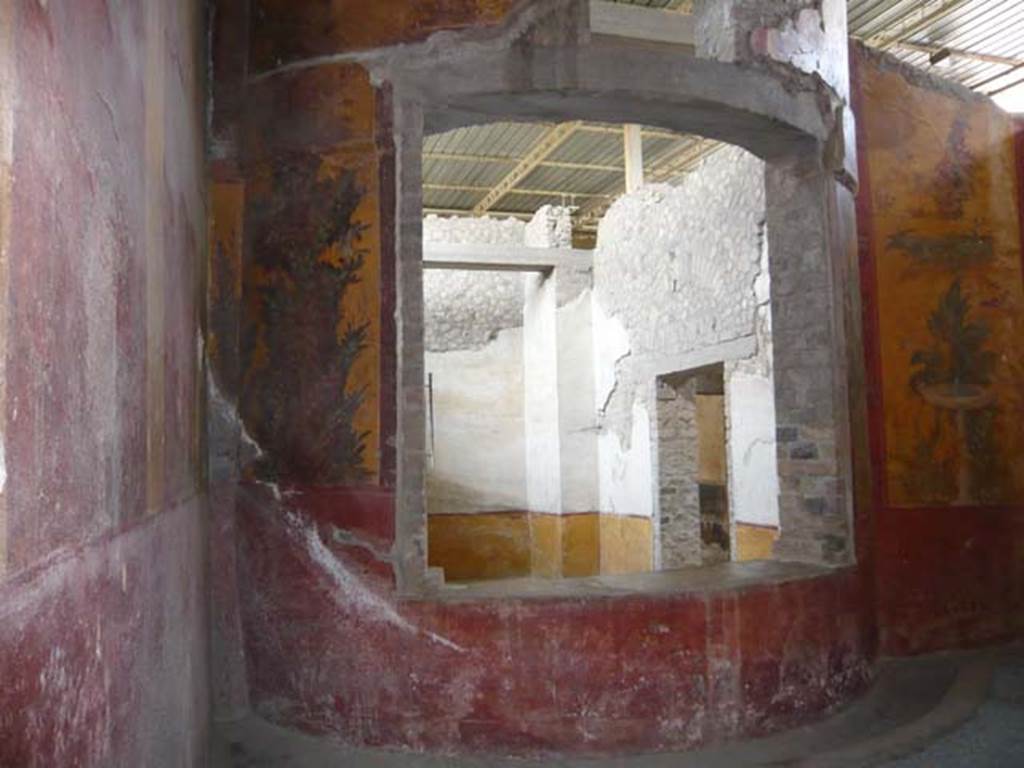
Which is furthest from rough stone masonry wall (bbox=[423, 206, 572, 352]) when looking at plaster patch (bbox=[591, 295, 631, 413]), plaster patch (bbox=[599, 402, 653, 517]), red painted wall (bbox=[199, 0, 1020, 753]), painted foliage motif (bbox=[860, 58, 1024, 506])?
red painted wall (bbox=[199, 0, 1020, 753])

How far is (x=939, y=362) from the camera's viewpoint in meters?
5.59

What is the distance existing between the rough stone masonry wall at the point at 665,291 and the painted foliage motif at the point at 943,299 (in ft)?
4.07

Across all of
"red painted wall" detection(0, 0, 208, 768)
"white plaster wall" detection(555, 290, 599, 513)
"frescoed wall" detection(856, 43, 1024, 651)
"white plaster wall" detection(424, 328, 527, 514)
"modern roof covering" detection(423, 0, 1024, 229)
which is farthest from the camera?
"white plaster wall" detection(424, 328, 527, 514)

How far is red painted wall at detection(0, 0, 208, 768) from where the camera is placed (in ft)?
4.24

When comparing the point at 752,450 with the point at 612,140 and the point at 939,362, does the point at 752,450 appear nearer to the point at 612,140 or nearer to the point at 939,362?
the point at 939,362

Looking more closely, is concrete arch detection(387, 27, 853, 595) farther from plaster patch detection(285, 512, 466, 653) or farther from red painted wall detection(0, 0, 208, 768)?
red painted wall detection(0, 0, 208, 768)

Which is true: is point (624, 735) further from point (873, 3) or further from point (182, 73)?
point (873, 3)

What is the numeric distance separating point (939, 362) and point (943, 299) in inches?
15.3

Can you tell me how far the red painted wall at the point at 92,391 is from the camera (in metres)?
1.29

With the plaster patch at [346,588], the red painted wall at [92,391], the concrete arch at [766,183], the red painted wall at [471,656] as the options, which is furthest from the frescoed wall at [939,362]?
the red painted wall at [92,391]

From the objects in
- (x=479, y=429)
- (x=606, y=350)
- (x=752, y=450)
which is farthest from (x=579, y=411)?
(x=752, y=450)

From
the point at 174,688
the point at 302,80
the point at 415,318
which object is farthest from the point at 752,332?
the point at 174,688

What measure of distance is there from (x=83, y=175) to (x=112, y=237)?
11.9 inches

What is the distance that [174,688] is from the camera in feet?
9.39
